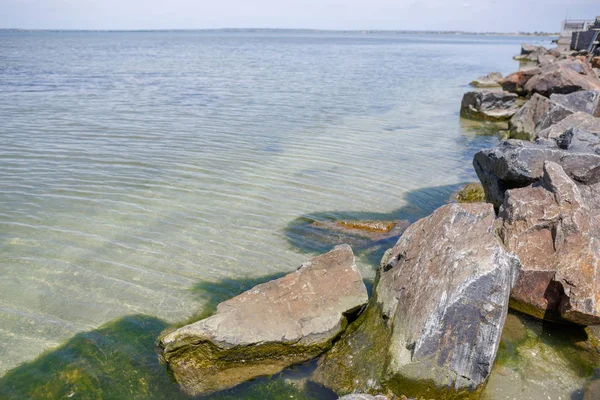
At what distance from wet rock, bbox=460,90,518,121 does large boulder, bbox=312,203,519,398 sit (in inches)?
621

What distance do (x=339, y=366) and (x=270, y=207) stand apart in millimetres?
4782

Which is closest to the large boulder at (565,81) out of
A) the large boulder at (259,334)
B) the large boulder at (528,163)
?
the large boulder at (528,163)

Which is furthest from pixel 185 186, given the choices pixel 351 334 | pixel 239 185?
pixel 351 334

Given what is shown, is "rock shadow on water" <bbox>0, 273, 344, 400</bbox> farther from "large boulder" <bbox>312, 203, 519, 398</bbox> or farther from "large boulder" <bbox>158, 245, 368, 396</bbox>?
"large boulder" <bbox>312, 203, 519, 398</bbox>

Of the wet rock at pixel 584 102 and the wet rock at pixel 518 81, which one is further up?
the wet rock at pixel 584 102

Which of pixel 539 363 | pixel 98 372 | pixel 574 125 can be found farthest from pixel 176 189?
pixel 574 125

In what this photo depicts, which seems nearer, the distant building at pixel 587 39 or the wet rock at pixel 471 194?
the wet rock at pixel 471 194

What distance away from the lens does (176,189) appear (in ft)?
33.6

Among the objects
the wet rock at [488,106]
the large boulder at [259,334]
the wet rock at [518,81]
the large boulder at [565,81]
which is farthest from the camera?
the wet rock at [518,81]

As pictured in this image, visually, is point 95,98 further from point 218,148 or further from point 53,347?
point 53,347

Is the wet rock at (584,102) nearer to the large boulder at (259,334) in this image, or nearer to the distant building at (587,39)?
the large boulder at (259,334)

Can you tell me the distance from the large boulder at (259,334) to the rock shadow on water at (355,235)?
189 centimetres

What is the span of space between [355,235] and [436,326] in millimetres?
3827

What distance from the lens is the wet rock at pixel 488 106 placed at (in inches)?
785
